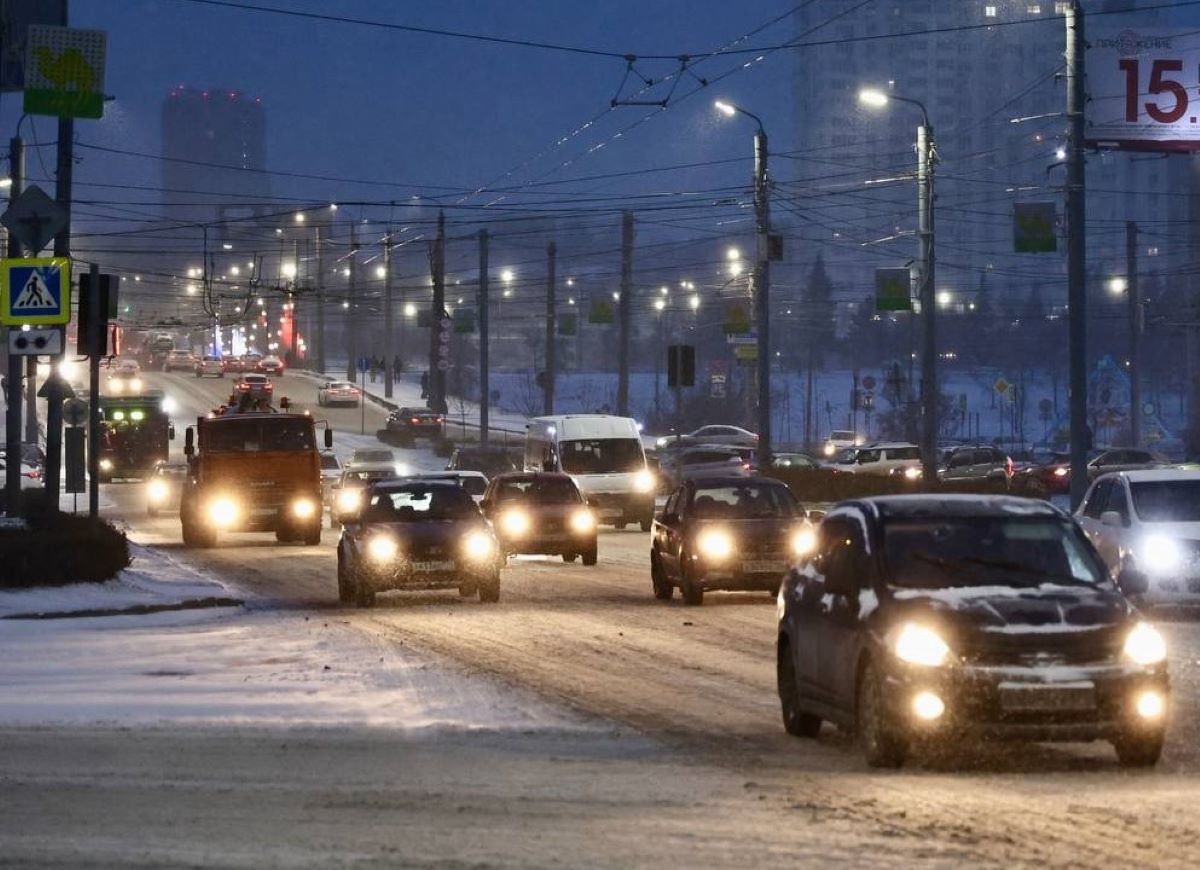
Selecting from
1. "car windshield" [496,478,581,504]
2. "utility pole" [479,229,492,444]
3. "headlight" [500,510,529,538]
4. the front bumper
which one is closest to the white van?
"car windshield" [496,478,581,504]

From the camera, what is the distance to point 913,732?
39.1 ft

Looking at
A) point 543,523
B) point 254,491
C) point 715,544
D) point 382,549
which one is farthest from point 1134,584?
point 254,491

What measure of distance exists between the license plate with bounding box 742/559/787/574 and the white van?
73.0ft

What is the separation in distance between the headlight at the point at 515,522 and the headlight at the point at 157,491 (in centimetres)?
2817

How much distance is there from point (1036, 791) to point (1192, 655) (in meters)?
8.79

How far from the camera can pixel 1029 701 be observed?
38.7ft

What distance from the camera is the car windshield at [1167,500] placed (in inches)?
959

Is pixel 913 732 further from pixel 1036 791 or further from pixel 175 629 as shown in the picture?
pixel 175 629

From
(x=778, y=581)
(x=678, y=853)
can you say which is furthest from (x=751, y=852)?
(x=778, y=581)

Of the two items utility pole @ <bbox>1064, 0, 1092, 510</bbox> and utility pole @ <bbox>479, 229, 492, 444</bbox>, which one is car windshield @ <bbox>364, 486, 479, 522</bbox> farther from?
utility pole @ <bbox>479, 229, 492, 444</bbox>

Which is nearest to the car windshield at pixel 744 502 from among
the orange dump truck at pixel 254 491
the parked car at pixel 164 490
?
the orange dump truck at pixel 254 491

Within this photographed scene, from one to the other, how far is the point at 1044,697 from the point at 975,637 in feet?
1.64

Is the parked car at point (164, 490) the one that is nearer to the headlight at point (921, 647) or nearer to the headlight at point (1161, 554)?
the headlight at point (1161, 554)

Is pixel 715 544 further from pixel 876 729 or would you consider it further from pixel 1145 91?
pixel 1145 91
